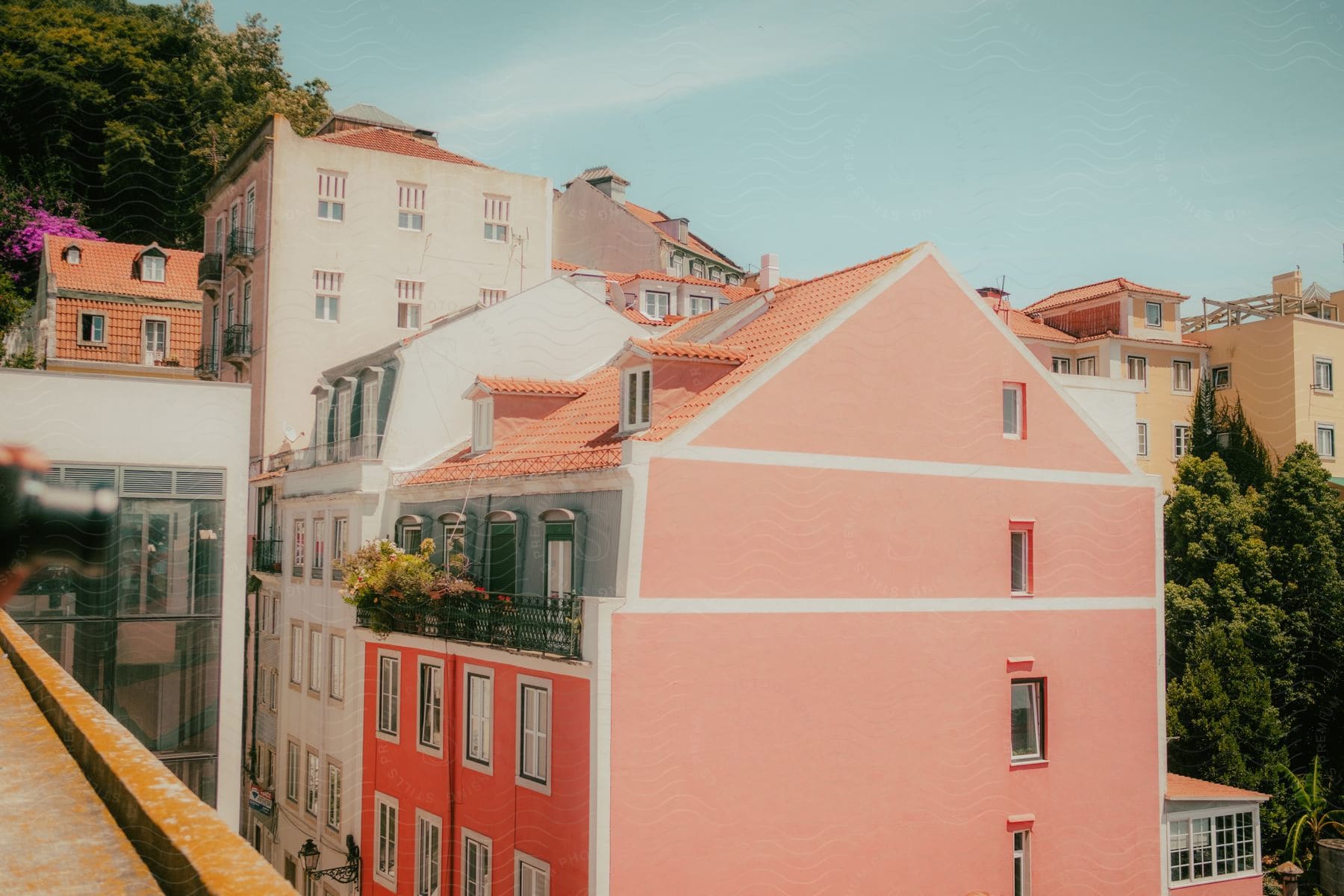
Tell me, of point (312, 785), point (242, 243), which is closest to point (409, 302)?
point (242, 243)

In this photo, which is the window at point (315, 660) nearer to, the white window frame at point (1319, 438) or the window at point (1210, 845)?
the window at point (1210, 845)

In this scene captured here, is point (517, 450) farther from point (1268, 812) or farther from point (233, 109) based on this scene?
point (233, 109)

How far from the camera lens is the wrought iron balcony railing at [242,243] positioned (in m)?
13.6

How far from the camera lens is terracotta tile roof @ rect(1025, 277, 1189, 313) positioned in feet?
70.8

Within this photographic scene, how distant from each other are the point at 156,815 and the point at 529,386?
7.50m

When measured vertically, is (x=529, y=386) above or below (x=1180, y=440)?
below

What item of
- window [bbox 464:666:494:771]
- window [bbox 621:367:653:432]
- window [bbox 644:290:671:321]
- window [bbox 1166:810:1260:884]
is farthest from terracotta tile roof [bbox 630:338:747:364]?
window [bbox 644:290:671:321]

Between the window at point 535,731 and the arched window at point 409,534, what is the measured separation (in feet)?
7.30

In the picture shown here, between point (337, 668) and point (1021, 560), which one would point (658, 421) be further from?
point (337, 668)

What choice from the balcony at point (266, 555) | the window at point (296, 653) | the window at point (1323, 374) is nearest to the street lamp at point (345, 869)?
the window at point (296, 653)

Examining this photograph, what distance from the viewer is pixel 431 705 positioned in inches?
338

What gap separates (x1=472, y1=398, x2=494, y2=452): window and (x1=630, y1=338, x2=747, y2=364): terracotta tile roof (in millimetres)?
1799

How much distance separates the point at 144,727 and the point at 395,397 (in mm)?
3789

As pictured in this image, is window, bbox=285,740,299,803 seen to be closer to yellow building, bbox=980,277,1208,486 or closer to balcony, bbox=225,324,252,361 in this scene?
balcony, bbox=225,324,252,361
